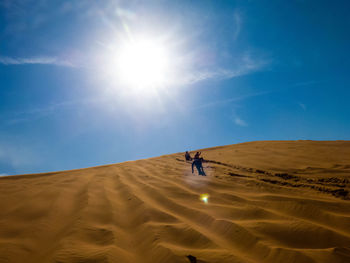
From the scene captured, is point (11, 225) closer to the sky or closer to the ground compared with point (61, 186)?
closer to the ground

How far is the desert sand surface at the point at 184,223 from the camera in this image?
1.97 m

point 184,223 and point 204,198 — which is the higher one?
point 204,198

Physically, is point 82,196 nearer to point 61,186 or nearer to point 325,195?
point 61,186

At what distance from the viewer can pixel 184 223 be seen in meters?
2.62

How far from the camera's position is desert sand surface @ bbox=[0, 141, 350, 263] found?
1974 millimetres

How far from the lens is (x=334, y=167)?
5.46 m

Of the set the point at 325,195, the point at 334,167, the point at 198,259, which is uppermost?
the point at 334,167

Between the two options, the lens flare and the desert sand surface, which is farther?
the lens flare

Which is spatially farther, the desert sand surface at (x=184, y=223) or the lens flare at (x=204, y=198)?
the lens flare at (x=204, y=198)

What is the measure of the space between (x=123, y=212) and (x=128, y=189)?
4.34 ft

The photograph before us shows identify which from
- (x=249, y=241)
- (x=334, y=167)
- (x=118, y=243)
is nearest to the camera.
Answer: (x=249, y=241)

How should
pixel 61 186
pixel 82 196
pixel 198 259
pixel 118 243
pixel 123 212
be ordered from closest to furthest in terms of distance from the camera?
pixel 198 259, pixel 118 243, pixel 123 212, pixel 82 196, pixel 61 186

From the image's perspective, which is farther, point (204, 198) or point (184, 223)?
point (204, 198)

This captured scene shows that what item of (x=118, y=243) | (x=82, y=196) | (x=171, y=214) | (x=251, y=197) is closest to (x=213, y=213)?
(x=171, y=214)
